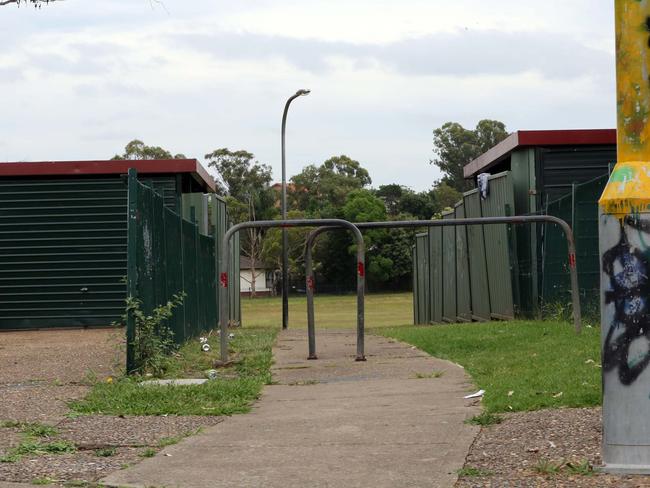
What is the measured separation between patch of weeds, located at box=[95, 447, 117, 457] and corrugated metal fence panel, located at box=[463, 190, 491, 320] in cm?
1439

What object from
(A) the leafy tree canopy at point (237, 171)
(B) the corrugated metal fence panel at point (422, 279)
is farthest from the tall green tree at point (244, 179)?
(B) the corrugated metal fence panel at point (422, 279)

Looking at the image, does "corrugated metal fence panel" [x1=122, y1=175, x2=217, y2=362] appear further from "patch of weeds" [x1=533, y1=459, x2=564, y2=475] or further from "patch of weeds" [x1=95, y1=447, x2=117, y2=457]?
"patch of weeds" [x1=533, y1=459, x2=564, y2=475]

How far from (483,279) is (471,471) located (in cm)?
1540

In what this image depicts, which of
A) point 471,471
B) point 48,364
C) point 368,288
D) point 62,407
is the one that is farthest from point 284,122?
point 368,288

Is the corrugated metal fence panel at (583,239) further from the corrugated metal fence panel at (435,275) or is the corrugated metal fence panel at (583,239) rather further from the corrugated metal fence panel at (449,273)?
the corrugated metal fence panel at (435,275)

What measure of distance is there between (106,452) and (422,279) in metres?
23.6

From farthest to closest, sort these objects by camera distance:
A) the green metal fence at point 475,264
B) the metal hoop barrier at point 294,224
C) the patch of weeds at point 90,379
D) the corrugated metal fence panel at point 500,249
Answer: the green metal fence at point 475,264 < the corrugated metal fence panel at point 500,249 < the metal hoop barrier at point 294,224 < the patch of weeds at point 90,379

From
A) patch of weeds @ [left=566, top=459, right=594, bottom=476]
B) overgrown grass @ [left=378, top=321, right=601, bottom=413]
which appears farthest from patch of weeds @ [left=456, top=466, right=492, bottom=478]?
overgrown grass @ [left=378, top=321, right=601, bottom=413]

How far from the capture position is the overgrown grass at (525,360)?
7453mm

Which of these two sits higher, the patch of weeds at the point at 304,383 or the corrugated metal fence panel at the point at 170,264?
the corrugated metal fence panel at the point at 170,264

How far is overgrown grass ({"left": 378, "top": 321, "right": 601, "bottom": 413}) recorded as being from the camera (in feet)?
24.5

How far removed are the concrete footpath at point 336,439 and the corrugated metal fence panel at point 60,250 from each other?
1111 cm

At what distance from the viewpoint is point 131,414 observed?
26.0 ft

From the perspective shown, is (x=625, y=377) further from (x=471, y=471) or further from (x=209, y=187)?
(x=209, y=187)
